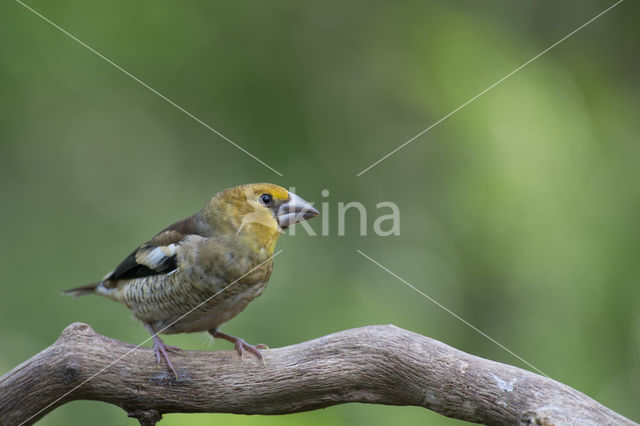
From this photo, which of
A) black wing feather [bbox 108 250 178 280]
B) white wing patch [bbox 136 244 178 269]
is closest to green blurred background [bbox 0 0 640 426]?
black wing feather [bbox 108 250 178 280]

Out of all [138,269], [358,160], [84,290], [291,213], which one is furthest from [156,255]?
[358,160]

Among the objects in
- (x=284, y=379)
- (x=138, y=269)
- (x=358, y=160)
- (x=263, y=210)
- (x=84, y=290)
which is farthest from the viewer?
(x=358, y=160)

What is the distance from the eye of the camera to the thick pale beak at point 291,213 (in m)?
4.00

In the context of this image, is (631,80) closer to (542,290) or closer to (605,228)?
(605,228)

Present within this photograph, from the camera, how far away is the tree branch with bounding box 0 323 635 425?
3.26 m

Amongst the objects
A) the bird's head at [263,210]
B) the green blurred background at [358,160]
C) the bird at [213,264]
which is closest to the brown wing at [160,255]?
the bird at [213,264]

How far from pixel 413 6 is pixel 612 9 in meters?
1.86

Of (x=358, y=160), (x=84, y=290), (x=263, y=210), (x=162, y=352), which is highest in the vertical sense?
(x=358, y=160)

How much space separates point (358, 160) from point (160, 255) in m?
2.90

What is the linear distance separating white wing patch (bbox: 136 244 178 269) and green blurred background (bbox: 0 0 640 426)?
1.26 metres

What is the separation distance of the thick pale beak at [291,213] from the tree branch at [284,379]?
2.41 feet

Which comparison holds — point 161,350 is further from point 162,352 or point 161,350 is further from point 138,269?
point 138,269

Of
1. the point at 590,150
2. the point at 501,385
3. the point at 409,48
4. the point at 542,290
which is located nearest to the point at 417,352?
the point at 501,385

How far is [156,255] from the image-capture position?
4.09 metres
